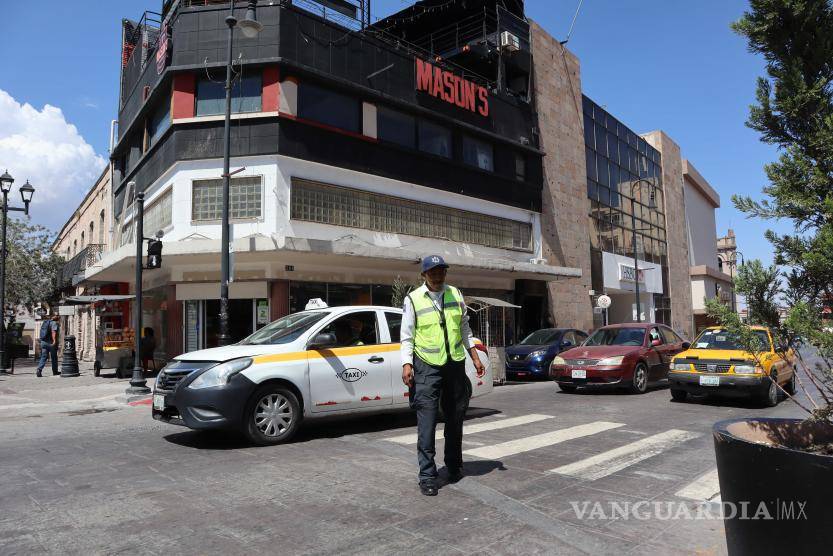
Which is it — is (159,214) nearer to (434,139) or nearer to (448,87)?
(434,139)

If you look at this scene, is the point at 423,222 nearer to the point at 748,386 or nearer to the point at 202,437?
the point at 748,386

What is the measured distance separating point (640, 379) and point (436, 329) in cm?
867

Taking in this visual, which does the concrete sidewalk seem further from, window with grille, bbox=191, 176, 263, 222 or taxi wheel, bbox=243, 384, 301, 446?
taxi wheel, bbox=243, 384, 301, 446

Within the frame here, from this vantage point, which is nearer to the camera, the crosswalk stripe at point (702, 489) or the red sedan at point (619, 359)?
the crosswalk stripe at point (702, 489)

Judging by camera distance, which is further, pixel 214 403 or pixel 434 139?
pixel 434 139

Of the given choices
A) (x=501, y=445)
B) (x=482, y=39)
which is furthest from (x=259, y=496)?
(x=482, y=39)

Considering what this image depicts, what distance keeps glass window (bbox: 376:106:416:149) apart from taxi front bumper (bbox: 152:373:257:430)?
14.4 m

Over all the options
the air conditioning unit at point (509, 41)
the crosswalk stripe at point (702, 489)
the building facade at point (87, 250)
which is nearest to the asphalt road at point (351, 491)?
the crosswalk stripe at point (702, 489)

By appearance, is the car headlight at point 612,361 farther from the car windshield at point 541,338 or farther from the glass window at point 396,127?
the glass window at point 396,127

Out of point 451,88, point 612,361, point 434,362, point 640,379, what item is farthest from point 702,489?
point 451,88

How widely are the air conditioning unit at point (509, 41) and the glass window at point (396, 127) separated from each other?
6927 mm

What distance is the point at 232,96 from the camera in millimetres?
17547

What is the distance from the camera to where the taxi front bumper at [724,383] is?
32.1 feet

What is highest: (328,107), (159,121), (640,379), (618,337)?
(159,121)
